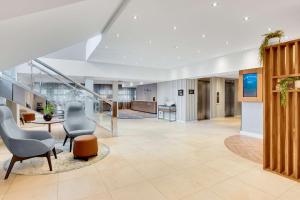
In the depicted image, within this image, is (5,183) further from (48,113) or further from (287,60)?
(287,60)

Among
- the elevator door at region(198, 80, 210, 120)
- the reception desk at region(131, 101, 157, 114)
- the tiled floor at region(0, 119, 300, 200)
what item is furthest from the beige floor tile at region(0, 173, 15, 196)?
the reception desk at region(131, 101, 157, 114)

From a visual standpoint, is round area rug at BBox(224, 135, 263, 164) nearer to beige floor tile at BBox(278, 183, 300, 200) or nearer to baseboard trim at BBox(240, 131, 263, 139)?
baseboard trim at BBox(240, 131, 263, 139)

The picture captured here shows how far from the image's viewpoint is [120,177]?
10.00 ft

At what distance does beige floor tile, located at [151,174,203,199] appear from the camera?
8.32 feet

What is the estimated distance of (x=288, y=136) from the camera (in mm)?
3109

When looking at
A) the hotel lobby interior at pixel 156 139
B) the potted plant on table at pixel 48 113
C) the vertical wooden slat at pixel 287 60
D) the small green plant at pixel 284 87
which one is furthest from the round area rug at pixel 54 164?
the vertical wooden slat at pixel 287 60

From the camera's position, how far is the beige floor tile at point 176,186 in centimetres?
253

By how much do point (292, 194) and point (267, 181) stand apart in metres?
0.40

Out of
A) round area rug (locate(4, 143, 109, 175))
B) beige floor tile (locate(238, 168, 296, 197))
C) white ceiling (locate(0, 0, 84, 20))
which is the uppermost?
white ceiling (locate(0, 0, 84, 20))

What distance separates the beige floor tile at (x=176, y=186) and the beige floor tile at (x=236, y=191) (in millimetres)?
301

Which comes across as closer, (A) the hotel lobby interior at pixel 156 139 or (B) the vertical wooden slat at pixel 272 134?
(A) the hotel lobby interior at pixel 156 139

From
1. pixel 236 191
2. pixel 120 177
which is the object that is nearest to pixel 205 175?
pixel 236 191

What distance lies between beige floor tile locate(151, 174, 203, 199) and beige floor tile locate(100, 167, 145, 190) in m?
0.34

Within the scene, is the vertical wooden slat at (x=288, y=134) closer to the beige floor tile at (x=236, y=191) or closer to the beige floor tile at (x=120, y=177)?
the beige floor tile at (x=236, y=191)
